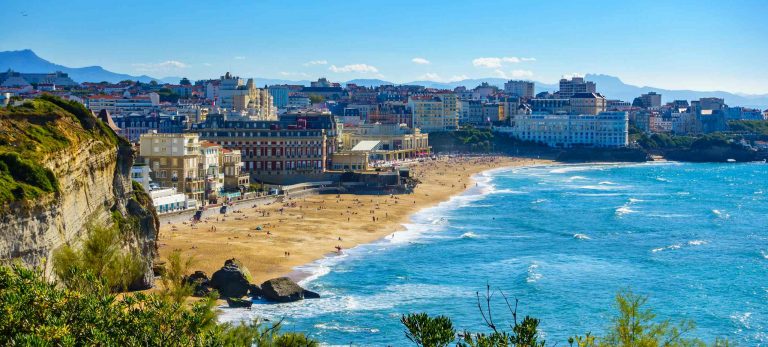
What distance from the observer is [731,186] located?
381 feet

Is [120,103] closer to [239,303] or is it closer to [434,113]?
[434,113]

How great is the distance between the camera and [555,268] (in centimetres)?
5378

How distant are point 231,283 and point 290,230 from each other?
20987 millimetres

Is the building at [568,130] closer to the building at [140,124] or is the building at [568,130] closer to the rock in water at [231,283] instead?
the building at [140,124]

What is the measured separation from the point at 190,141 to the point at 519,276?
32169mm

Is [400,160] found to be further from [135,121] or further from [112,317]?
[112,317]

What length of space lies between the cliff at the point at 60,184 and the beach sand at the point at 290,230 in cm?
473

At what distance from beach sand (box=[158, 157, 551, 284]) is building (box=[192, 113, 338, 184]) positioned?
24.0 ft

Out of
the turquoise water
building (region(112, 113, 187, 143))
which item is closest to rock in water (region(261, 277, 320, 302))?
the turquoise water

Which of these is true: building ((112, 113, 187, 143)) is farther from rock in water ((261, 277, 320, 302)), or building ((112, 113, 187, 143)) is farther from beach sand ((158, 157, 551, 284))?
rock in water ((261, 277, 320, 302))

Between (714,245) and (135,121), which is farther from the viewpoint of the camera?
Answer: (135,121)

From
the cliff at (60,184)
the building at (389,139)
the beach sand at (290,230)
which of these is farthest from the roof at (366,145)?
the cliff at (60,184)

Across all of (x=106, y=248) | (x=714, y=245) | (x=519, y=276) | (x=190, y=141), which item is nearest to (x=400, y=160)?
(x=190, y=141)

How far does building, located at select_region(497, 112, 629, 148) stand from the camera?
17400 centimetres
